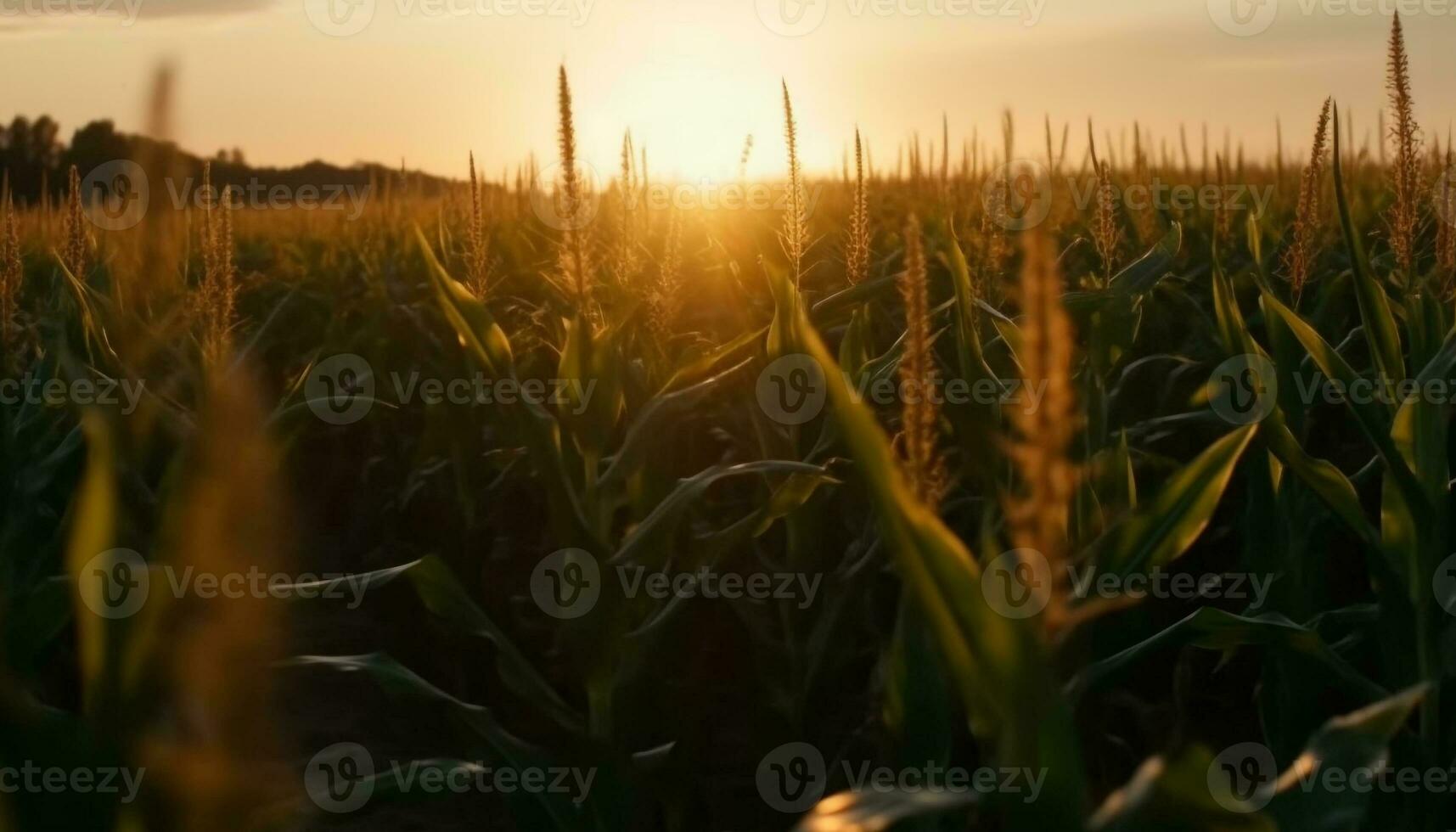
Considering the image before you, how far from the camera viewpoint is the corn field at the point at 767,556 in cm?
101

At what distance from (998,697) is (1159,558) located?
0.68 metres

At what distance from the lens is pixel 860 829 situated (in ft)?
2.75

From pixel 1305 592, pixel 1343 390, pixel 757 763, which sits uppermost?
pixel 1343 390

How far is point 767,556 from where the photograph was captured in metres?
2.80

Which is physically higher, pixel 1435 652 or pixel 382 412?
pixel 382 412

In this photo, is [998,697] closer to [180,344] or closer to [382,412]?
[180,344]

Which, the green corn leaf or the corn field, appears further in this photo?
the green corn leaf

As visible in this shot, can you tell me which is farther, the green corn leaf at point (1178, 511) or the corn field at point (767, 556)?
the green corn leaf at point (1178, 511)

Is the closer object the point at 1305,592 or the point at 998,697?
the point at 998,697

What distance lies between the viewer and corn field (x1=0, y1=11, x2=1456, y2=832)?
1.01 meters

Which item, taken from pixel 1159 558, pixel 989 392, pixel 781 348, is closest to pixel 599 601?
pixel 781 348

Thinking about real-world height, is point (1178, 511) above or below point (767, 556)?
above

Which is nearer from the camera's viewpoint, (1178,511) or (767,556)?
(1178,511)

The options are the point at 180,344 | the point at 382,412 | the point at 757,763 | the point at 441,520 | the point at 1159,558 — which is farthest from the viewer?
the point at 382,412
